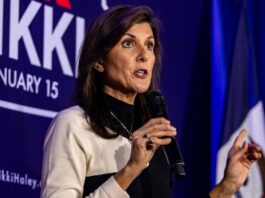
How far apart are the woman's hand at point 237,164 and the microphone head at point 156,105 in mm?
289

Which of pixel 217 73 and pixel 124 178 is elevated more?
pixel 217 73

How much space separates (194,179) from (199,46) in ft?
1.80

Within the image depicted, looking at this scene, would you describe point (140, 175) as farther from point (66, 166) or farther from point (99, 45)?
point (99, 45)

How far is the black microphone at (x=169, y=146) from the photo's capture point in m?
1.60

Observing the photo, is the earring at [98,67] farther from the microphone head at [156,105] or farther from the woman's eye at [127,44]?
the microphone head at [156,105]

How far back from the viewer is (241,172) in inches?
75.0

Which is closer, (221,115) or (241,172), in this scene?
(241,172)

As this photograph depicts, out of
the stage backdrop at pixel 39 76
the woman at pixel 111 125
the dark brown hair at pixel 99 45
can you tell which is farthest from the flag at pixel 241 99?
the dark brown hair at pixel 99 45

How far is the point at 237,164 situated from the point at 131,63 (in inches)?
14.0

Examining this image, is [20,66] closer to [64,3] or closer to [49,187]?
[64,3]

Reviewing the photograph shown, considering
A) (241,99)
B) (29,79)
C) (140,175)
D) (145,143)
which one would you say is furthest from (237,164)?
(241,99)

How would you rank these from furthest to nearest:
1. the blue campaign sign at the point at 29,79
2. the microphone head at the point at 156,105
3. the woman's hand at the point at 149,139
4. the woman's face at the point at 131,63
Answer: the blue campaign sign at the point at 29,79 → the woman's face at the point at 131,63 → the microphone head at the point at 156,105 → the woman's hand at the point at 149,139

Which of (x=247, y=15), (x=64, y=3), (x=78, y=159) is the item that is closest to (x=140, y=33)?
(x=78, y=159)

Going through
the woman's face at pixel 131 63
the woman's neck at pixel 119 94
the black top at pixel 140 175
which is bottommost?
the black top at pixel 140 175
